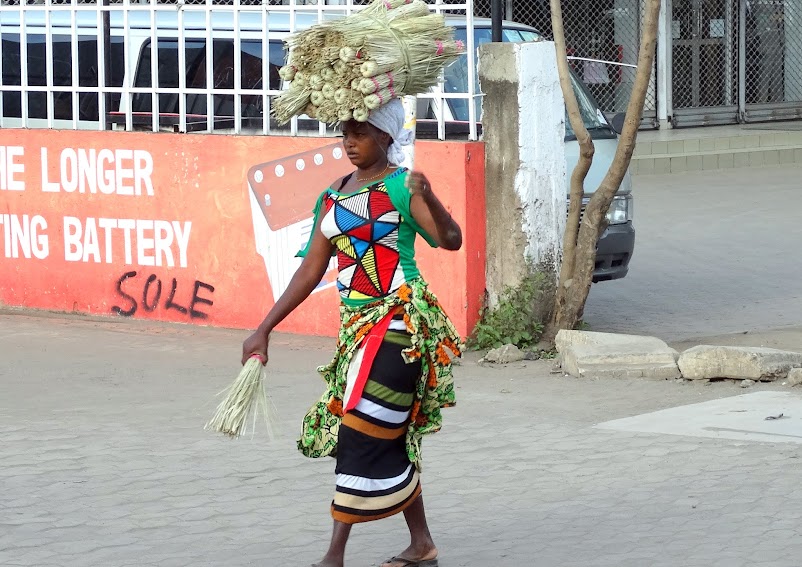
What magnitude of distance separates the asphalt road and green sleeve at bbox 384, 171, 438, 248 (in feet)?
15.1

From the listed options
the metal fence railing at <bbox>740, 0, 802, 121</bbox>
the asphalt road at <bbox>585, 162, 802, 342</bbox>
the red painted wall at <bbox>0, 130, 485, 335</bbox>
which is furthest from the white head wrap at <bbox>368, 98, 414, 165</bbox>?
the metal fence railing at <bbox>740, 0, 802, 121</bbox>

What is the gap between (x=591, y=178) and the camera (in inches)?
357

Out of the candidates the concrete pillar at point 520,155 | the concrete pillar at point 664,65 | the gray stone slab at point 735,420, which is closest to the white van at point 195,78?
the concrete pillar at point 520,155

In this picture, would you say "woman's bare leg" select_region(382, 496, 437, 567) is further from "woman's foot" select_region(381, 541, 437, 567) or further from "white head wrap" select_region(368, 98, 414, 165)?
"white head wrap" select_region(368, 98, 414, 165)

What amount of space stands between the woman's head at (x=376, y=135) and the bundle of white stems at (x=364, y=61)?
5 cm

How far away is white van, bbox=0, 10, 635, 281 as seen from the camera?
898cm

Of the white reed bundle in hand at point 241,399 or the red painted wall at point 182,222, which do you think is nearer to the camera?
the white reed bundle in hand at point 241,399

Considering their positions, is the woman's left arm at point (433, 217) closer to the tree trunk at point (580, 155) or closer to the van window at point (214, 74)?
the tree trunk at point (580, 155)

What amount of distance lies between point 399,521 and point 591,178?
4382mm

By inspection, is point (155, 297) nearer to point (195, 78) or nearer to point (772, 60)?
point (195, 78)

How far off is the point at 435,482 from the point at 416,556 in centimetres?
111

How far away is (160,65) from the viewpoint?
9734mm

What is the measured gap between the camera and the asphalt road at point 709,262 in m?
9.28

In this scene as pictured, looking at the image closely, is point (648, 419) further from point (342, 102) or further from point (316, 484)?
point (342, 102)
